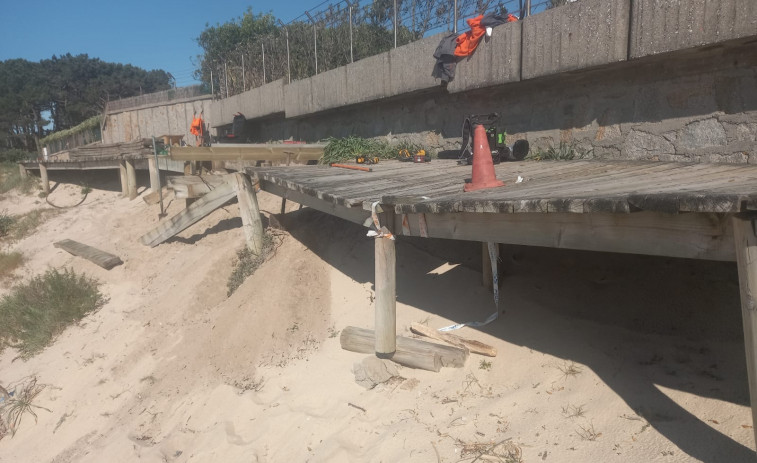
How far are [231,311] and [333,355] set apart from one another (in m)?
1.90

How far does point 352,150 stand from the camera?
8.34 m

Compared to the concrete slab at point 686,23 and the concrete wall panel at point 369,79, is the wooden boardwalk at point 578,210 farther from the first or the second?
the concrete wall panel at point 369,79

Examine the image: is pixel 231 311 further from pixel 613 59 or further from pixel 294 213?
pixel 613 59

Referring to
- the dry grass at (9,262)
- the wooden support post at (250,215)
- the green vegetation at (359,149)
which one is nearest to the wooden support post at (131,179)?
the dry grass at (9,262)

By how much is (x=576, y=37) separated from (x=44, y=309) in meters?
8.29

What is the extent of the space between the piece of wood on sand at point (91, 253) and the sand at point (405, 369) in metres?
1.90

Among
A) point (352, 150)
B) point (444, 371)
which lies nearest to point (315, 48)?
point (352, 150)

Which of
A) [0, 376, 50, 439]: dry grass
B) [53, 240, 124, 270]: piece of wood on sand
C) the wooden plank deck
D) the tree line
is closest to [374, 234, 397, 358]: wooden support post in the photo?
the wooden plank deck

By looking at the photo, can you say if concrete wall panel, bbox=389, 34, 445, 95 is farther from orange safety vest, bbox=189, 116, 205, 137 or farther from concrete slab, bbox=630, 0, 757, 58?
orange safety vest, bbox=189, 116, 205, 137

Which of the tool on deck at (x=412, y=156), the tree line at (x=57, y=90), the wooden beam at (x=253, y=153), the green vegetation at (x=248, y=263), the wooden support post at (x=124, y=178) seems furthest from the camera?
the tree line at (x=57, y=90)

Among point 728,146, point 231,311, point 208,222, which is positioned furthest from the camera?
point 208,222

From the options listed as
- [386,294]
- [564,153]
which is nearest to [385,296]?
[386,294]

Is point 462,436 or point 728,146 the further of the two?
point 728,146

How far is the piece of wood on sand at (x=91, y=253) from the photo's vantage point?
9.50m
